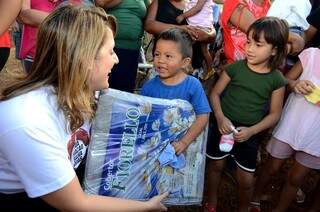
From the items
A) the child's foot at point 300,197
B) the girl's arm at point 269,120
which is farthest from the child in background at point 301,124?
the child's foot at point 300,197

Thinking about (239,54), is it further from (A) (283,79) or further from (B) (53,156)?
(B) (53,156)

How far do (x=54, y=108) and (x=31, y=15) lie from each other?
1079mm

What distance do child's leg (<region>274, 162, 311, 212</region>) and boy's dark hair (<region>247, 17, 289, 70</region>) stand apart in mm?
804

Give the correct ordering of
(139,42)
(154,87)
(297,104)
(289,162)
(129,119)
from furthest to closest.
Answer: (289,162), (139,42), (297,104), (154,87), (129,119)

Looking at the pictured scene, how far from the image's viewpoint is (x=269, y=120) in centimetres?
273

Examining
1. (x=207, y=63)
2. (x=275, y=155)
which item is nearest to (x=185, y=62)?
(x=207, y=63)

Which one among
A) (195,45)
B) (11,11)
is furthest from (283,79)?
(11,11)

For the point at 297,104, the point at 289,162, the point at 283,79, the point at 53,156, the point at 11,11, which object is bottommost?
the point at 289,162

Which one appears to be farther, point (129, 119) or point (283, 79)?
point (283, 79)

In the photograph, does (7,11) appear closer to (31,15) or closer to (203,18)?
(31,15)

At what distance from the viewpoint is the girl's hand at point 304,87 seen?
8.73 feet

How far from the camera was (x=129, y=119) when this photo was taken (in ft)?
7.18

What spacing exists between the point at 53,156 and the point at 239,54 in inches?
69.0

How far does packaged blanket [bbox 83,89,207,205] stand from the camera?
216 cm
